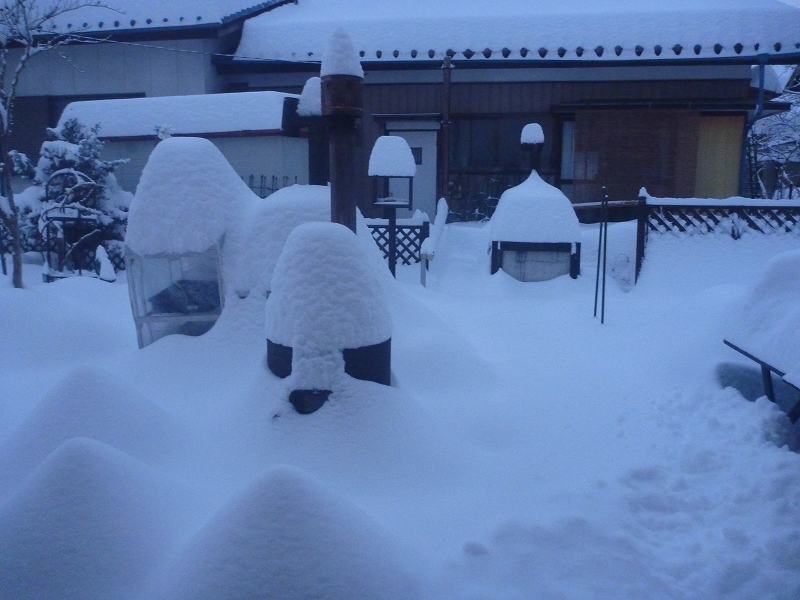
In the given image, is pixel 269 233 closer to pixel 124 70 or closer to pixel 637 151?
pixel 637 151

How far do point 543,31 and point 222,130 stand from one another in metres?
6.94

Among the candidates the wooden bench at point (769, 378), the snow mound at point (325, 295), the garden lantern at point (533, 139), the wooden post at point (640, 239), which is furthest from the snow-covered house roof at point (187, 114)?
the wooden bench at point (769, 378)

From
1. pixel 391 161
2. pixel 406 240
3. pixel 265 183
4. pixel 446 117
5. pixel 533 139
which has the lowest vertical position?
pixel 406 240

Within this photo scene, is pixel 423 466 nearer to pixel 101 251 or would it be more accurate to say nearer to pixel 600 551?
pixel 600 551

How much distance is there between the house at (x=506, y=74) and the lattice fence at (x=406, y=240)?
173 centimetres

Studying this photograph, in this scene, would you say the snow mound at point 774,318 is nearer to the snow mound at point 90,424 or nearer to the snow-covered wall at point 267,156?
the snow mound at point 90,424

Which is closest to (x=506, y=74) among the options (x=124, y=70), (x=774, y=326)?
(x=124, y=70)

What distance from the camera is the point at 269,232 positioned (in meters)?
5.12

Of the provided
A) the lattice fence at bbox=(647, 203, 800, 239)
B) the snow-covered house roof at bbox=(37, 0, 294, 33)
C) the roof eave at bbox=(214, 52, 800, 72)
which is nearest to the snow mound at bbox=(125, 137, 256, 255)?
the lattice fence at bbox=(647, 203, 800, 239)

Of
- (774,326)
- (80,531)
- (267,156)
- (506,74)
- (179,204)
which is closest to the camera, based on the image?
(80,531)

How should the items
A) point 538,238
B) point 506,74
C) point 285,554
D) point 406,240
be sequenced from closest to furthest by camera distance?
point 285,554, point 538,238, point 406,240, point 506,74

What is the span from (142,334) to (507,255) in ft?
19.0

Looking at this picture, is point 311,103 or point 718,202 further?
point 718,202

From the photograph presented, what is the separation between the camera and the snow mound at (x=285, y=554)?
226 centimetres
